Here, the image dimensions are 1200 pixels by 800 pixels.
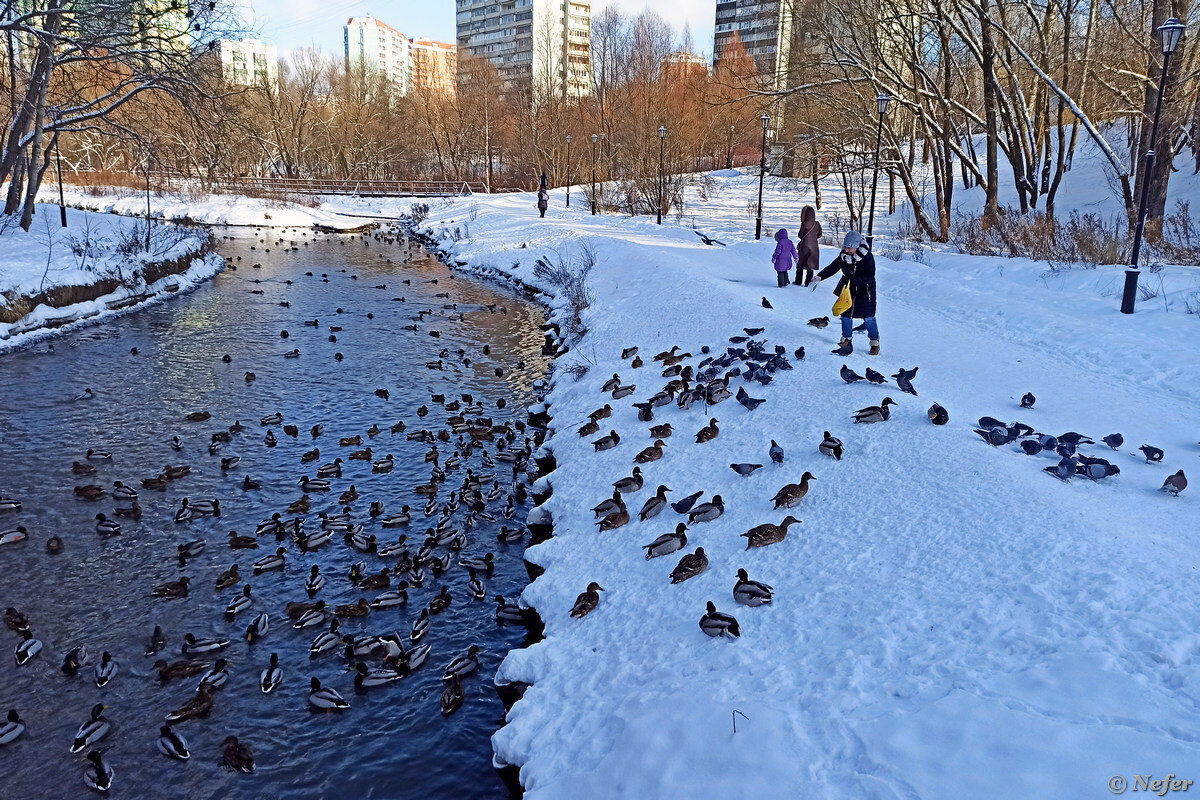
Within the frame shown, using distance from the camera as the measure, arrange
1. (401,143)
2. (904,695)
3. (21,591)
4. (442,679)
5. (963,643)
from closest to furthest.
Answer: (904,695)
(963,643)
(442,679)
(21,591)
(401,143)

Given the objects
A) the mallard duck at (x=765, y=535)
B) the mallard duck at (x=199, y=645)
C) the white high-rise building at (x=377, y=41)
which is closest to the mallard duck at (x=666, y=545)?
the mallard duck at (x=765, y=535)

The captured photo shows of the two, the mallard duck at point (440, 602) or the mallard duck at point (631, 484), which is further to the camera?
the mallard duck at point (631, 484)

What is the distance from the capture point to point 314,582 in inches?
336

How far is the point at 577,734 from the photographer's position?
6.09 m

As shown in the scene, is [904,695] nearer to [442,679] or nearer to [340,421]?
[442,679]

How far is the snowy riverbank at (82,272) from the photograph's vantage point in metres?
19.1

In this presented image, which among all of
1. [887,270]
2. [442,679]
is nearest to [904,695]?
[442,679]

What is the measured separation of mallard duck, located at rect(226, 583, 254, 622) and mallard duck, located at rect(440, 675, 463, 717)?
259 centimetres

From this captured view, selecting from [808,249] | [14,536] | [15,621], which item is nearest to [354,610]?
→ [15,621]

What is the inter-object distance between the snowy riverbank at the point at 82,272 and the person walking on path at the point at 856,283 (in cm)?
1837

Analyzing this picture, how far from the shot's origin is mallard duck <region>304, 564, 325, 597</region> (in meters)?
8.48

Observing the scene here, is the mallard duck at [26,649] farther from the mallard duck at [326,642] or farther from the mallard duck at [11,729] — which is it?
the mallard duck at [326,642]

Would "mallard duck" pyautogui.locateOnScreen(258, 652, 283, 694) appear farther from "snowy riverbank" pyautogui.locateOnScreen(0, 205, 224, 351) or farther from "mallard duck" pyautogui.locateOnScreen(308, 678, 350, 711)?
"snowy riverbank" pyautogui.locateOnScreen(0, 205, 224, 351)

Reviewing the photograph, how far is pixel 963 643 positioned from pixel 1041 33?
85.2ft
